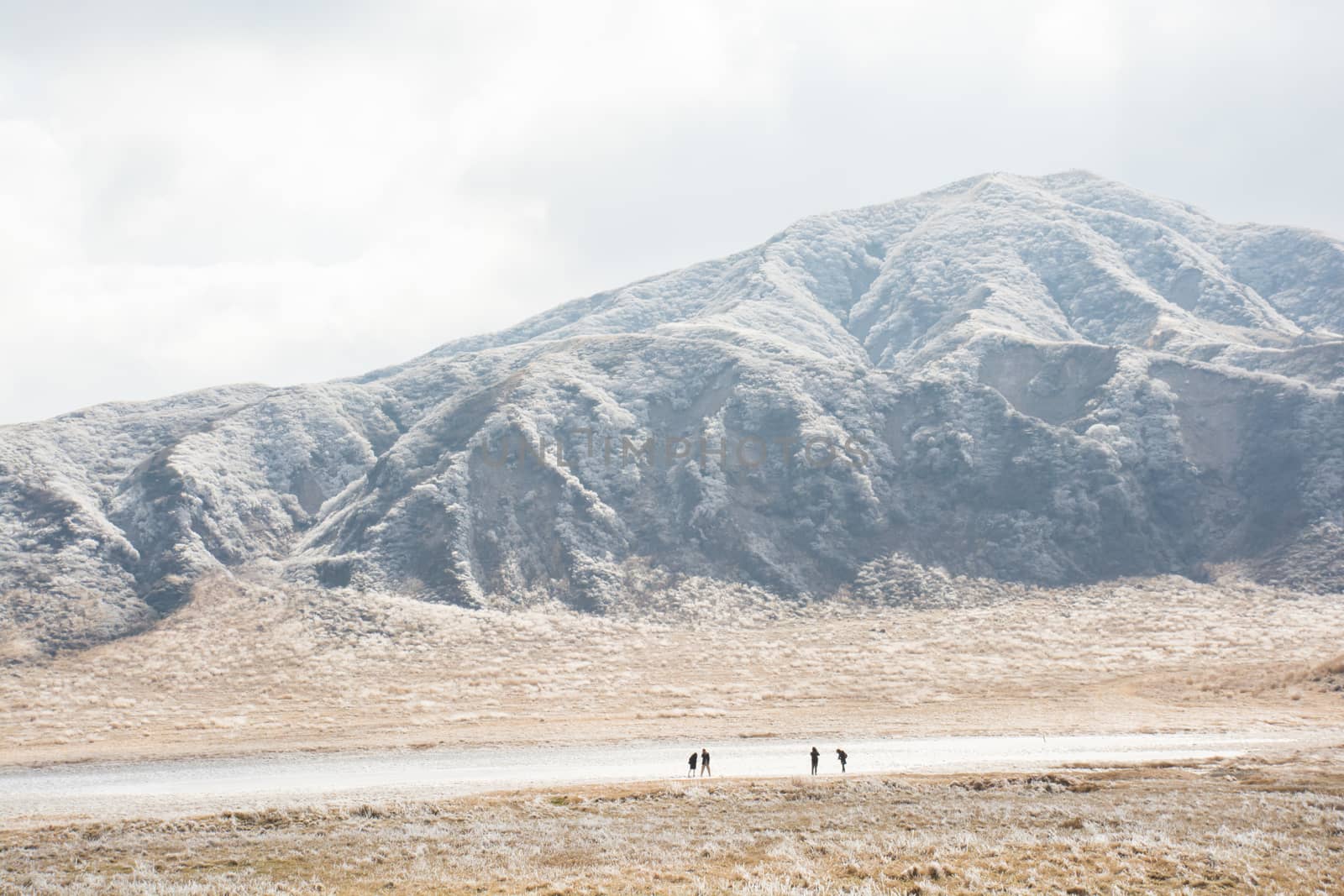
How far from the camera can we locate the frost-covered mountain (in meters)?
90.5

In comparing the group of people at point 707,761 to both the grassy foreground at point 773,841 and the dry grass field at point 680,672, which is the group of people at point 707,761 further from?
the dry grass field at point 680,672

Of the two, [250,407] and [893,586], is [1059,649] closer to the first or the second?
[893,586]

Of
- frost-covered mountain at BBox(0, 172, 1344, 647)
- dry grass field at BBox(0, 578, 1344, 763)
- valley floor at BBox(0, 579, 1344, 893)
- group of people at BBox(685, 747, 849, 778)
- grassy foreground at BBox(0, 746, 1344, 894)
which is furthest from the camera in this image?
frost-covered mountain at BBox(0, 172, 1344, 647)

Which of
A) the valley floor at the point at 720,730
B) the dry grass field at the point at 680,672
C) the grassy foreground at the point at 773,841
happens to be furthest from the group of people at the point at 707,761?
the dry grass field at the point at 680,672

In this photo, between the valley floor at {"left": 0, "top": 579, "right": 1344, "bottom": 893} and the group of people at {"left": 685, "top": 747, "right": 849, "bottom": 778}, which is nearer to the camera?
the valley floor at {"left": 0, "top": 579, "right": 1344, "bottom": 893}

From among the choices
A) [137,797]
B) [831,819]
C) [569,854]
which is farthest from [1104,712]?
[137,797]

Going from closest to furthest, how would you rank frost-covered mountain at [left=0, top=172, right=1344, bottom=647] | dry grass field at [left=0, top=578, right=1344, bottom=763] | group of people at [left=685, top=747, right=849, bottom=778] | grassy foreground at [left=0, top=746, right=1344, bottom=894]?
grassy foreground at [left=0, top=746, right=1344, bottom=894]
group of people at [left=685, top=747, right=849, bottom=778]
dry grass field at [left=0, top=578, right=1344, bottom=763]
frost-covered mountain at [left=0, top=172, right=1344, bottom=647]

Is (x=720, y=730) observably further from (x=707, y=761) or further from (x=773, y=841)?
(x=773, y=841)

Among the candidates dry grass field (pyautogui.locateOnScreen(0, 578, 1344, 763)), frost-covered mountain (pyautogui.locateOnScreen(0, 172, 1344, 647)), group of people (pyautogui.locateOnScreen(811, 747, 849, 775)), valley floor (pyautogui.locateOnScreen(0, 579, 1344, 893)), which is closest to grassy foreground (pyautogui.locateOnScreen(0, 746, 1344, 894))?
valley floor (pyautogui.locateOnScreen(0, 579, 1344, 893))

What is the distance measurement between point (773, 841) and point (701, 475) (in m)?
78.5

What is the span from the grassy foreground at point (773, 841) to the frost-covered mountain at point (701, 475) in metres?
55.7

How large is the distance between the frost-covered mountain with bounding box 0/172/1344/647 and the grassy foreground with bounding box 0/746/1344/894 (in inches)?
2193

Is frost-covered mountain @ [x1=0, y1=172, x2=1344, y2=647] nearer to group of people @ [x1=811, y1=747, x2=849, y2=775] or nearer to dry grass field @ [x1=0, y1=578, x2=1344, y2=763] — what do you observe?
dry grass field @ [x1=0, y1=578, x2=1344, y2=763]

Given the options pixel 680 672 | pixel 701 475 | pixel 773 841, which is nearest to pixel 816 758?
pixel 773 841
